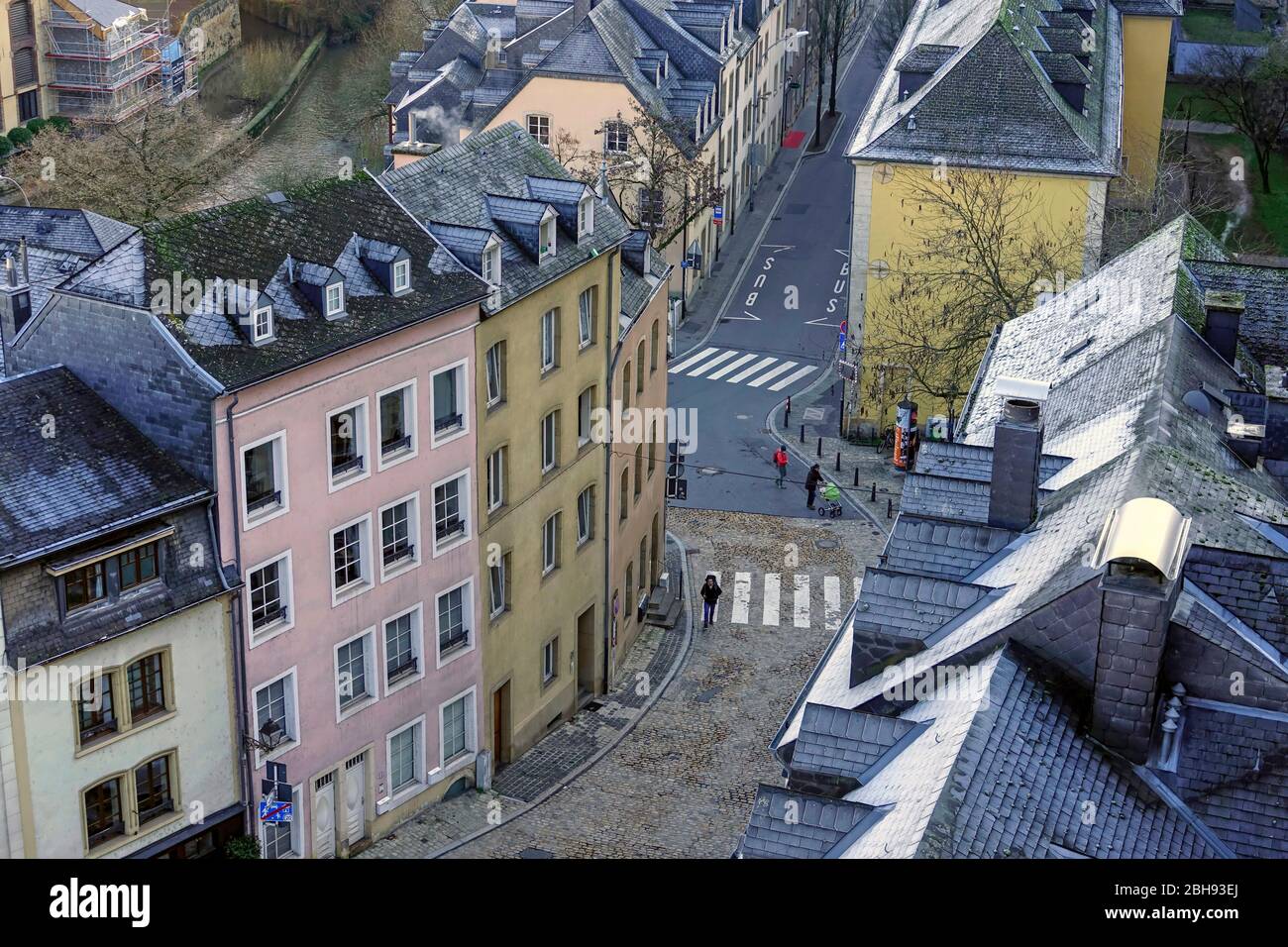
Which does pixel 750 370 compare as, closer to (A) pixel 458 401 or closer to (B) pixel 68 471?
(A) pixel 458 401

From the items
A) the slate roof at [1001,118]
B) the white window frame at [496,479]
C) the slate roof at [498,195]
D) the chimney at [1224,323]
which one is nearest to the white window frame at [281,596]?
the white window frame at [496,479]

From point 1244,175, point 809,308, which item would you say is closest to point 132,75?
point 809,308

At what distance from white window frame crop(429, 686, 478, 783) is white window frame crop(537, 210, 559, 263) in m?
11.0

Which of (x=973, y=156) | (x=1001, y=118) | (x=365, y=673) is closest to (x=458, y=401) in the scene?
(x=365, y=673)

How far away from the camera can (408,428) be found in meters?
37.6

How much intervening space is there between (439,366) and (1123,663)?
60.9ft

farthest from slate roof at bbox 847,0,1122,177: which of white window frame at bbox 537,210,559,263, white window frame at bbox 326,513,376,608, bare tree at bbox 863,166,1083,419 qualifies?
white window frame at bbox 326,513,376,608

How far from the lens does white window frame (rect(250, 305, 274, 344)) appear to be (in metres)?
32.7

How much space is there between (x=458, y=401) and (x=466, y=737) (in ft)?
29.0

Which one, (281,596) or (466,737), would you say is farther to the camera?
(466,737)

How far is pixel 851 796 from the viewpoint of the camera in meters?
25.2

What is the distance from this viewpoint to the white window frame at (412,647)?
3803 centimetres

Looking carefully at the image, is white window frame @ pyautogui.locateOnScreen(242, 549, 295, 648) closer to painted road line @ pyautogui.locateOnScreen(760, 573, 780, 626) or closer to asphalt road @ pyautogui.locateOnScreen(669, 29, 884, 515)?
painted road line @ pyautogui.locateOnScreen(760, 573, 780, 626)
